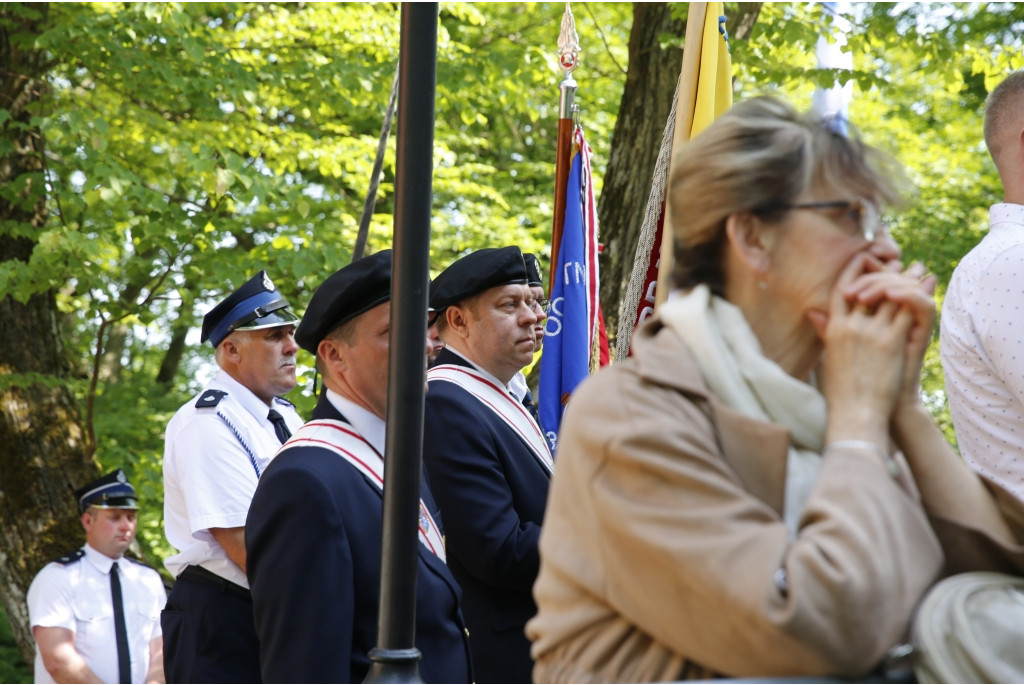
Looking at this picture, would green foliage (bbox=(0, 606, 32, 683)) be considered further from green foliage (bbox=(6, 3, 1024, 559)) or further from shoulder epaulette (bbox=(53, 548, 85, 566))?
shoulder epaulette (bbox=(53, 548, 85, 566))

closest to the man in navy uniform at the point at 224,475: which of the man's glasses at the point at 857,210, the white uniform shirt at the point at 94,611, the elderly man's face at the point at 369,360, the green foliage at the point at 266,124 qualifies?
the elderly man's face at the point at 369,360

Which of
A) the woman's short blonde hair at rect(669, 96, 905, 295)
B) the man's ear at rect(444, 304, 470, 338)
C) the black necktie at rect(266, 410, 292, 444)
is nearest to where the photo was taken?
the woman's short blonde hair at rect(669, 96, 905, 295)

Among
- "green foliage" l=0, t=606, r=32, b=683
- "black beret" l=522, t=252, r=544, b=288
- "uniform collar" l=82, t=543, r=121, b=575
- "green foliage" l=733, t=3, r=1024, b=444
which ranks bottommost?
"green foliage" l=0, t=606, r=32, b=683

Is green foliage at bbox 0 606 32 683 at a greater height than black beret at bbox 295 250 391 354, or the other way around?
black beret at bbox 295 250 391 354

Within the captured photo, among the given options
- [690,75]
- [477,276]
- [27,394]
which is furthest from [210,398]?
[27,394]

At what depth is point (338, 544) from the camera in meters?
2.85

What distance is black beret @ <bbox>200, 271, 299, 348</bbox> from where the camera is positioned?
522 centimetres

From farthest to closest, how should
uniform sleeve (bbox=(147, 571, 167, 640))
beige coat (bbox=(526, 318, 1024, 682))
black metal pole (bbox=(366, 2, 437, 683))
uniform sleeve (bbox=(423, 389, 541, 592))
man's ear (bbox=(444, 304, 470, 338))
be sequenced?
uniform sleeve (bbox=(147, 571, 167, 640))
man's ear (bbox=(444, 304, 470, 338))
uniform sleeve (bbox=(423, 389, 541, 592))
black metal pole (bbox=(366, 2, 437, 683))
beige coat (bbox=(526, 318, 1024, 682))

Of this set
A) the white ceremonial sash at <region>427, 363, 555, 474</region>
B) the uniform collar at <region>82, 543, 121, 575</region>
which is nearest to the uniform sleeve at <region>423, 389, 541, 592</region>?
the white ceremonial sash at <region>427, 363, 555, 474</region>

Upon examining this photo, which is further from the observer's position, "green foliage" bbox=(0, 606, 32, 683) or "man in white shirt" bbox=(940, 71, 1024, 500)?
"green foliage" bbox=(0, 606, 32, 683)

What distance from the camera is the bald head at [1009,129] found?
364 centimetres

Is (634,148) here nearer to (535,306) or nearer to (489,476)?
(535,306)

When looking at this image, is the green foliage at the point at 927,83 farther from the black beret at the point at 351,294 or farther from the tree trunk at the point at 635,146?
the black beret at the point at 351,294

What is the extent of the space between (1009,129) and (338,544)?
7.79 feet
